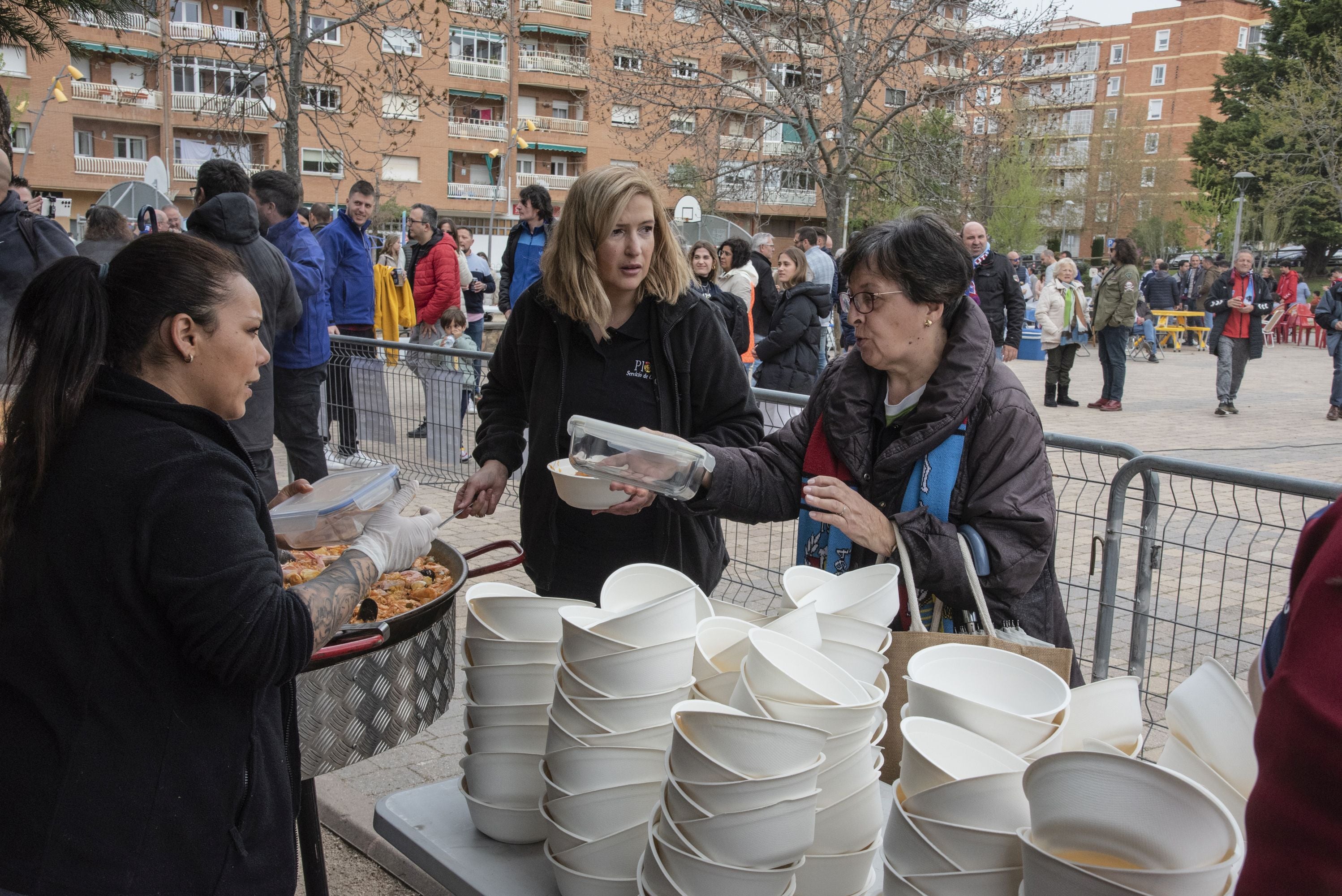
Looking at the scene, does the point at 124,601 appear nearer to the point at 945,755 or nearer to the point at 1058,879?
the point at 945,755

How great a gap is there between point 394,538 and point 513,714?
464 mm

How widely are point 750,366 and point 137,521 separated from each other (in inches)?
341

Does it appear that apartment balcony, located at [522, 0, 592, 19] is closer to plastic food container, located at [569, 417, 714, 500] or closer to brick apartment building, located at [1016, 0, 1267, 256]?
brick apartment building, located at [1016, 0, 1267, 256]

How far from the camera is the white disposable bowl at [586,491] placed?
2.72m

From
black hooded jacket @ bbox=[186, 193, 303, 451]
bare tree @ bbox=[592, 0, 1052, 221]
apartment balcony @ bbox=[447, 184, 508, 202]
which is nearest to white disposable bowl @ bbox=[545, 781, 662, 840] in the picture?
black hooded jacket @ bbox=[186, 193, 303, 451]

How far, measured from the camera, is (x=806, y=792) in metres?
1.55

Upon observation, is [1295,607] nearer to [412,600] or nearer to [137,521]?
[137,521]

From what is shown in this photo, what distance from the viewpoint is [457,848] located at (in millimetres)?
2098

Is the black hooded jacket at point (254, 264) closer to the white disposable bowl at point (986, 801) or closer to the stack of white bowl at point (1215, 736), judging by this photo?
the white disposable bowl at point (986, 801)


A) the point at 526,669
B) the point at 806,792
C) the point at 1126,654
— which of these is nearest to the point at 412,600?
the point at 526,669

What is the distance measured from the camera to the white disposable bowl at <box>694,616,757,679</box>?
6.25 ft

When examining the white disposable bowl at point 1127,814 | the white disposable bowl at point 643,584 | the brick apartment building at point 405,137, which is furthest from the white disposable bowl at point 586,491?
the brick apartment building at point 405,137

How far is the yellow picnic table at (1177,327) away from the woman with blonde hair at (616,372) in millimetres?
24396

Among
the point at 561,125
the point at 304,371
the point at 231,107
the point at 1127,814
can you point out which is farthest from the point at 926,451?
the point at 561,125
